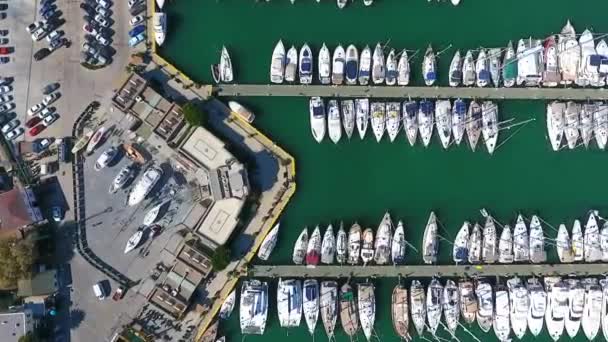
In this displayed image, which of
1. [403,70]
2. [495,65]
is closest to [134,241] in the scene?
[403,70]

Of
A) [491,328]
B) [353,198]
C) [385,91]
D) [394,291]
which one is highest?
[385,91]

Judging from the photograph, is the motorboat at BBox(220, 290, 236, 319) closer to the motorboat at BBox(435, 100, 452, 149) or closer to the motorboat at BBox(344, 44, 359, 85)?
the motorboat at BBox(344, 44, 359, 85)

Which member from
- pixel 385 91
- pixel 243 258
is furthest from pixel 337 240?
pixel 385 91

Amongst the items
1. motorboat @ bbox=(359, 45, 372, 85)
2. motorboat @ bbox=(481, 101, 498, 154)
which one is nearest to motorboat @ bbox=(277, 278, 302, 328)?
motorboat @ bbox=(359, 45, 372, 85)

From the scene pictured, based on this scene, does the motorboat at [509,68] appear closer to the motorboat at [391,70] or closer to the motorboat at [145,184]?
the motorboat at [391,70]

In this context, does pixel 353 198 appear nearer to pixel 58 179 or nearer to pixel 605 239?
pixel 605 239

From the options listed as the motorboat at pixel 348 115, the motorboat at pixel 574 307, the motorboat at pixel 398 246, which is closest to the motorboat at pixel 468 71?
the motorboat at pixel 348 115
